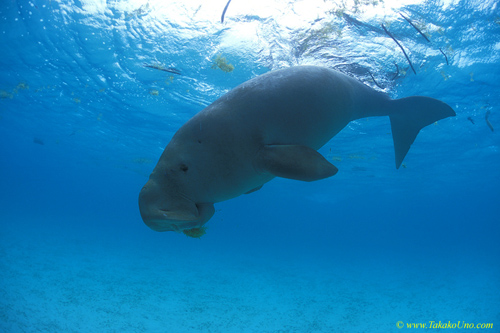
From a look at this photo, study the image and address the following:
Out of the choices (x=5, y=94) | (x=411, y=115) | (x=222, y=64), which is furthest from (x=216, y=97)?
(x=5, y=94)

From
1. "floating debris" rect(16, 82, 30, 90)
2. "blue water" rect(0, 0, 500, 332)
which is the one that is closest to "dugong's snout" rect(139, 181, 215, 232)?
"blue water" rect(0, 0, 500, 332)

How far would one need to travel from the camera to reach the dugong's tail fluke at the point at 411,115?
3.16 meters

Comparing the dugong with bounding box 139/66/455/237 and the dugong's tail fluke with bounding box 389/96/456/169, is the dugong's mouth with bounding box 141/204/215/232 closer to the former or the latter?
the dugong with bounding box 139/66/455/237

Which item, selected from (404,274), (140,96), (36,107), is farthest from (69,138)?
(404,274)

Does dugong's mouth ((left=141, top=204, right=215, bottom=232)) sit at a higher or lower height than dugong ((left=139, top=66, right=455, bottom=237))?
lower

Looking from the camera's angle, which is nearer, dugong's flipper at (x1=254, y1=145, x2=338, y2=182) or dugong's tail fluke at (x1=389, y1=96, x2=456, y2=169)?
dugong's flipper at (x1=254, y1=145, x2=338, y2=182)

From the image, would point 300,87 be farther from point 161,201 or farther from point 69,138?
point 69,138

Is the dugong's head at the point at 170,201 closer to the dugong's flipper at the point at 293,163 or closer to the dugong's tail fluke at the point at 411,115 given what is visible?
the dugong's flipper at the point at 293,163

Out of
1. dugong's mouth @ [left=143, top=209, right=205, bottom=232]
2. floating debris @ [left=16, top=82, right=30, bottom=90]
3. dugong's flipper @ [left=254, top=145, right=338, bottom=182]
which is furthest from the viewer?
floating debris @ [left=16, top=82, right=30, bottom=90]

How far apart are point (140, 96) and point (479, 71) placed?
14139 millimetres

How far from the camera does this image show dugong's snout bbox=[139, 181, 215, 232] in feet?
4.98

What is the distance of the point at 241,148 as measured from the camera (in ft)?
6.02

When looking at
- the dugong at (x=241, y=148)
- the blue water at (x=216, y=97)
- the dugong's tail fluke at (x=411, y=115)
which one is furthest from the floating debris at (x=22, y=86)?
the dugong's tail fluke at (x=411, y=115)

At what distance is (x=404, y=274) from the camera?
22281 mm
